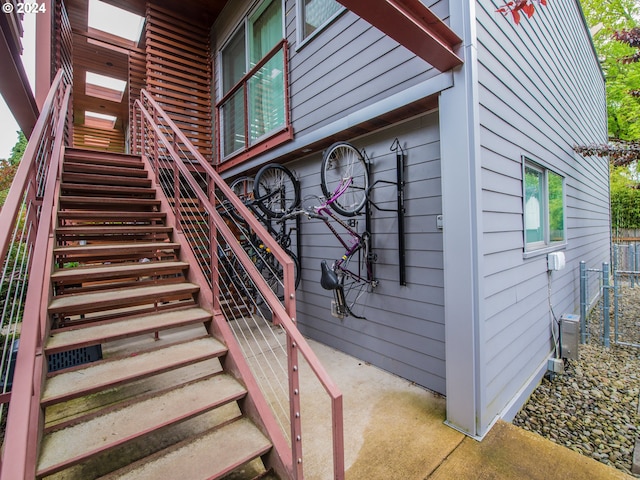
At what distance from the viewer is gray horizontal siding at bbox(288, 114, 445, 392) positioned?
2617 mm

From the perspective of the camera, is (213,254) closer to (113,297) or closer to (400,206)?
(113,297)

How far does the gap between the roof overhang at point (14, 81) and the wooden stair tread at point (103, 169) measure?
1.79 feet

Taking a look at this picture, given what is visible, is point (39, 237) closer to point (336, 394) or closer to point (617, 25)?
point (336, 394)

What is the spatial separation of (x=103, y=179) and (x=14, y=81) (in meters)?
1.21

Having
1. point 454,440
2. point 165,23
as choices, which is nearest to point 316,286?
point 454,440

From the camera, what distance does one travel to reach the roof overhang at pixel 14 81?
212 cm

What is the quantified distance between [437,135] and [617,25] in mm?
13220

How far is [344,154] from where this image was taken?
10.9 ft

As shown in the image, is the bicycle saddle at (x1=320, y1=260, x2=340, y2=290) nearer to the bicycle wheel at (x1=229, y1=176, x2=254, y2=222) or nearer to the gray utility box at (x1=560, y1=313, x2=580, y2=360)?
the bicycle wheel at (x1=229, y1=176, x2=254, y2=222)

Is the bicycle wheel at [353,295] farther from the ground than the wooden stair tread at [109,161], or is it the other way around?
the wooden stair tread at [109,161]

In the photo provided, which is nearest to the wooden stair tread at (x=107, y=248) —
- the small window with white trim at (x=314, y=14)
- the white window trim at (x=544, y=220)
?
the small window with white trim at (x=314, y=14)

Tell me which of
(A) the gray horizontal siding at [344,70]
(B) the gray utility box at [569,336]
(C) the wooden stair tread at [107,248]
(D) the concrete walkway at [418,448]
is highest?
(A) the gray horizontal siding at [344,70]

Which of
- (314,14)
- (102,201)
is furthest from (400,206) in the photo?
(102,201)

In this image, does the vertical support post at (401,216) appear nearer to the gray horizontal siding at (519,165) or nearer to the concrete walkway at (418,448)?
the gray horizontal siding at (519,165)
